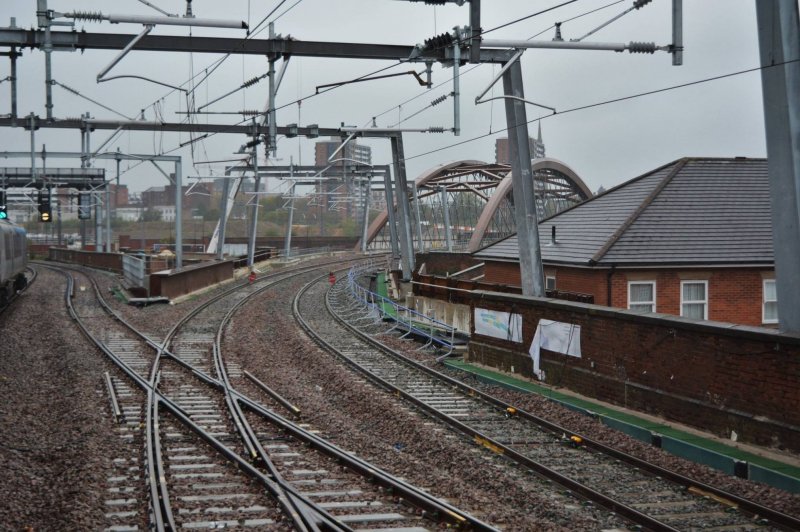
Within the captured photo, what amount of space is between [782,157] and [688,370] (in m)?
3.02

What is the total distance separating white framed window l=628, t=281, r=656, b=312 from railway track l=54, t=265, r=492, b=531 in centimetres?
967

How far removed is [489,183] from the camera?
254 feet

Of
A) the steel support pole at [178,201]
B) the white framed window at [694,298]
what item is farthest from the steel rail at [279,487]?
the steel support pole at [178,201]

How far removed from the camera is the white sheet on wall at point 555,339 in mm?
13938

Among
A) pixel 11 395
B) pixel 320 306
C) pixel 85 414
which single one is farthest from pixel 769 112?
pixel 320 306

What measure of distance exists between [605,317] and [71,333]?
53.7 feet

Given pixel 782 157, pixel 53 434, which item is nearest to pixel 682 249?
pixel 782 157

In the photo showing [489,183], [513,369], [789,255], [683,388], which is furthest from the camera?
[489,183]

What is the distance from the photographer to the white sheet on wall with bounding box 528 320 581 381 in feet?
45.7

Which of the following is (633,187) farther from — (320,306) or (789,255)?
(789,255)

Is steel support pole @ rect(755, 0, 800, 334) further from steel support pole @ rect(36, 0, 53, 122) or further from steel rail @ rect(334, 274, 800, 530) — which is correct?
steel support pole @ rect(36, 0, 53, 122)

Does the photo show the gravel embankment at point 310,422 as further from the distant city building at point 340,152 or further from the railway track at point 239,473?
the distant city building at point 340,152

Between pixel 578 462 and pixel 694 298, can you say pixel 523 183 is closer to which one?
pixel 694 298

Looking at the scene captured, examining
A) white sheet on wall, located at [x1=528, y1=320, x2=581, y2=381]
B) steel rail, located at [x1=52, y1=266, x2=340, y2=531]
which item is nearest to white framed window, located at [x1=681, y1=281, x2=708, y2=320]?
white sheet on wall, located at [x1=528, y1=320, x2=581, y2=381]
